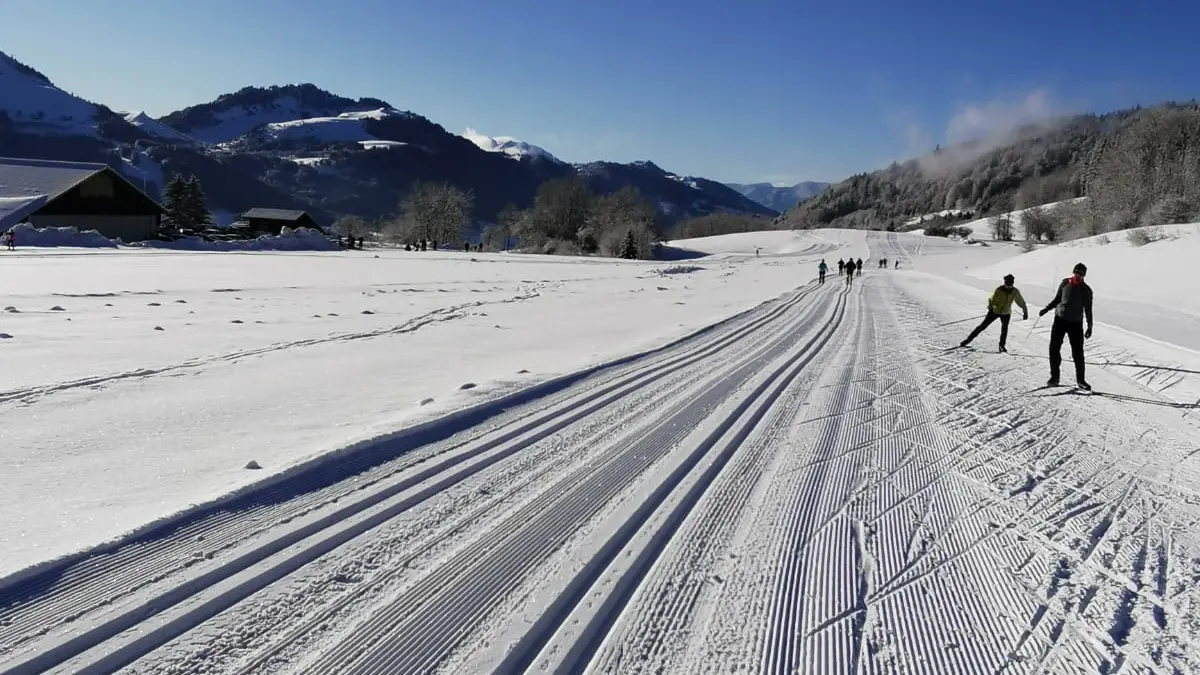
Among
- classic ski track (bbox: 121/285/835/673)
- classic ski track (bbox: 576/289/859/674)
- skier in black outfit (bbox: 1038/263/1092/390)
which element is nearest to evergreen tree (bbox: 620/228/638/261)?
skier in black outfit (bbox: 1038/263/1092/390)

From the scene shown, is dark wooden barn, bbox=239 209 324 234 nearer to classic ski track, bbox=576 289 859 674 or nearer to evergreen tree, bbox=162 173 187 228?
evergreen tree, bbox=162 173 187 228

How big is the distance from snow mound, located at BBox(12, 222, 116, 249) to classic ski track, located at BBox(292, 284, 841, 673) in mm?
44531

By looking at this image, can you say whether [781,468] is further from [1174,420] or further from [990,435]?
[1174,420]

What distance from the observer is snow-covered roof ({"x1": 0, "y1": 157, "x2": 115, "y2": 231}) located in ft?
151

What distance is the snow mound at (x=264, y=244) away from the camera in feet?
154

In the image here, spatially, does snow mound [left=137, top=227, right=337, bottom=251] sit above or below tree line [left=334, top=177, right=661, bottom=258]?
below

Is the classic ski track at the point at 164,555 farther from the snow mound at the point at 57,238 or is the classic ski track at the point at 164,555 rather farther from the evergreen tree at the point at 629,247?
the evergreen tree at the point at 629,247

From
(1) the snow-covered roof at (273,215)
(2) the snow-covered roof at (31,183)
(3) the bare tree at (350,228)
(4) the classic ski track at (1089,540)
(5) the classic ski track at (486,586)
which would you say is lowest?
(3) the bare tree at (350,228)

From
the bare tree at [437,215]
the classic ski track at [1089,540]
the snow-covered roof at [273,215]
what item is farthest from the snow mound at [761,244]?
the classic ski track at [1089,540]

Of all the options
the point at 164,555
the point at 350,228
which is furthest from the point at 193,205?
the point at 164,555

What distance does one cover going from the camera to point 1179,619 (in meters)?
3.38

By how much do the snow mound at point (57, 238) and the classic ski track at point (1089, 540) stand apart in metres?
46.6

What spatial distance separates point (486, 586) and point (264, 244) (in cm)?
5467

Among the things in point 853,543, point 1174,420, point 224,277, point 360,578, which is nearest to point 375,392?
point 360,578
